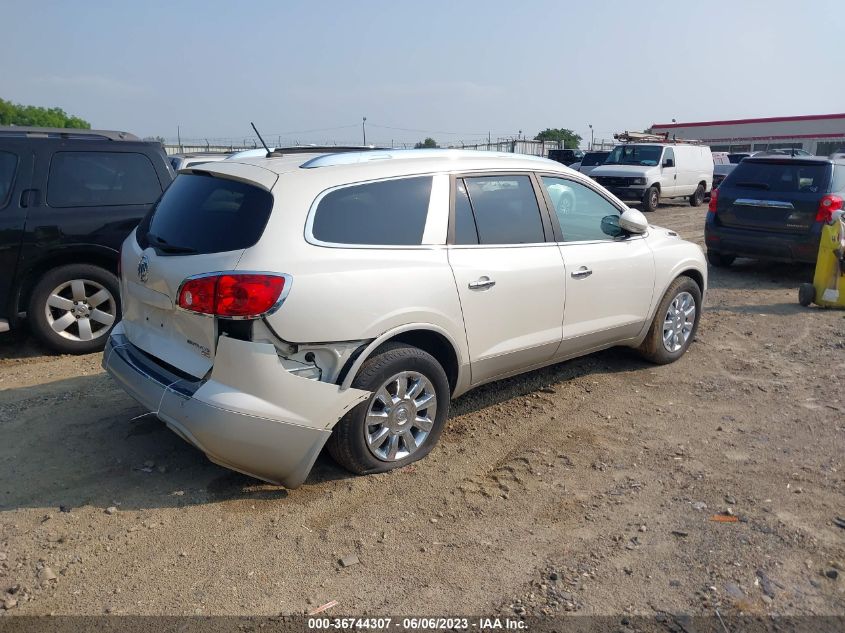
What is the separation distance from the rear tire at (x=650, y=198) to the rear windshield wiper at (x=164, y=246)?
17804 mm

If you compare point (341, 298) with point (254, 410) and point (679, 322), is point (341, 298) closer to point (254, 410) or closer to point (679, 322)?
point (254, 410)

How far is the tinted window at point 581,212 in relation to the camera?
4.93 meters

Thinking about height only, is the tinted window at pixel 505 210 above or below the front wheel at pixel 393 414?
above

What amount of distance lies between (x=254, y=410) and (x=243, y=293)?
56 cm

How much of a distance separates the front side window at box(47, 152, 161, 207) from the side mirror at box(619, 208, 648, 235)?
419 cm

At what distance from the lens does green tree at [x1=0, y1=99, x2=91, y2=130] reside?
69.4 metres

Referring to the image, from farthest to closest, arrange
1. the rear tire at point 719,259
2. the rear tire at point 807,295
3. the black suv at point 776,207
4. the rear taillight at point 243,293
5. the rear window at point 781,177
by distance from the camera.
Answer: the rear tire at point 719,259 < the rear window at point 781,177 < the black suv at point 776,207 < the rear tire at point 807,295 < the rear taillight at point 243,293

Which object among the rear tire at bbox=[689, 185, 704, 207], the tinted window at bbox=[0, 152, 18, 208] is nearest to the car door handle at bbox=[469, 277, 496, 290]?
the tinted window at bbox=[0, 152, 18, 208]

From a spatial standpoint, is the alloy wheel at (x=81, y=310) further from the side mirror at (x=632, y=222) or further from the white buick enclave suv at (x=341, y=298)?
the side mirror at (x=632, y=222)

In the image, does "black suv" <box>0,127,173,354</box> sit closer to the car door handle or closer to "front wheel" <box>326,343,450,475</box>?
"front wheel" <box>326,343,450,475</box>

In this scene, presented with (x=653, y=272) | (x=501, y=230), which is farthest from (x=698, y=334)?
(x=501, y=230)

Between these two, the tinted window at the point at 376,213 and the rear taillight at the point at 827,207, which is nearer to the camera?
the tinted window at the point at 376,213

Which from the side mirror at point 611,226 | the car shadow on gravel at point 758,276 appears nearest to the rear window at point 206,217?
the side mirror at point 611,226

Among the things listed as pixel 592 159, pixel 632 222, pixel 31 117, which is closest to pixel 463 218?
pixel 632 222
